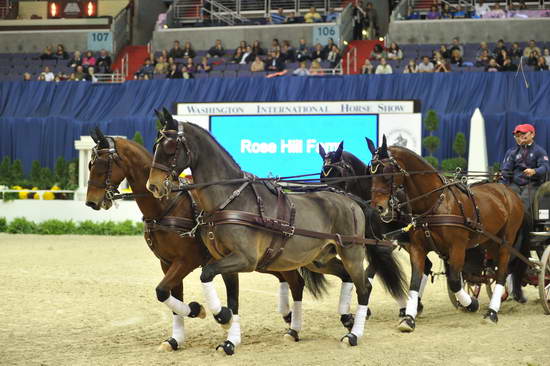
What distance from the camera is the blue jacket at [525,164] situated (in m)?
8.86

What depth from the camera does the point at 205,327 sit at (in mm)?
7688

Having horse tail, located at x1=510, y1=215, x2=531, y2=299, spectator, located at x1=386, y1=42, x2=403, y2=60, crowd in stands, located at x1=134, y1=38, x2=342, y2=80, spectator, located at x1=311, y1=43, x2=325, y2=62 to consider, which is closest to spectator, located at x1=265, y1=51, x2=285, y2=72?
crowd in stands, located at x1=134, y1=38, x2=342, y2=80

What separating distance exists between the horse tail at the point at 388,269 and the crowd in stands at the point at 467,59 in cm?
1143

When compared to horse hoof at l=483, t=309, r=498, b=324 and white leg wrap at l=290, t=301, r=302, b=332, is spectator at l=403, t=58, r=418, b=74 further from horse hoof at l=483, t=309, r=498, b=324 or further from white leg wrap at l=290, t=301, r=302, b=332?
white leg wrap at l=290, t=301, r=302, b=332

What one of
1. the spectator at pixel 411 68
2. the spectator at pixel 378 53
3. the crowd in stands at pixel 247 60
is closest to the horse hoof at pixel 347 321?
the spectator at pixel 411 68

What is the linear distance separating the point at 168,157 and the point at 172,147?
8cm

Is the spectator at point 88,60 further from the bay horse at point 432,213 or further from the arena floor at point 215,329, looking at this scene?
the bay horse at point 432,213

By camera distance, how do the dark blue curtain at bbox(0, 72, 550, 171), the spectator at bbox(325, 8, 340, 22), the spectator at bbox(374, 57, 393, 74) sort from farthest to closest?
1. the spectator at bbox(325, 8, 340, 22)
2. the spectator at bbox(374, 57, 393, 74)
3. the dark blue curtain at bbox(0, 72, 550, 171)

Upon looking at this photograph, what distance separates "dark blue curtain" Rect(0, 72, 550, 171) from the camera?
719 inches

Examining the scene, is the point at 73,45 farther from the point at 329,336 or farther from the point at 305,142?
the point at 329,336

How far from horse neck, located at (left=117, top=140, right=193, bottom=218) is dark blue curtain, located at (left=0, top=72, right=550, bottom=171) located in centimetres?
1257

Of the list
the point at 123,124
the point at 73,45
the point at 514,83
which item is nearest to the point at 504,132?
the point at 514,83

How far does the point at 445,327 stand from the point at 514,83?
12.0 m

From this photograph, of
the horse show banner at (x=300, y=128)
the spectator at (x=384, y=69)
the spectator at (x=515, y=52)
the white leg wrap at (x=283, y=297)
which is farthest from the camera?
the spectator at (x=515, y=52)
